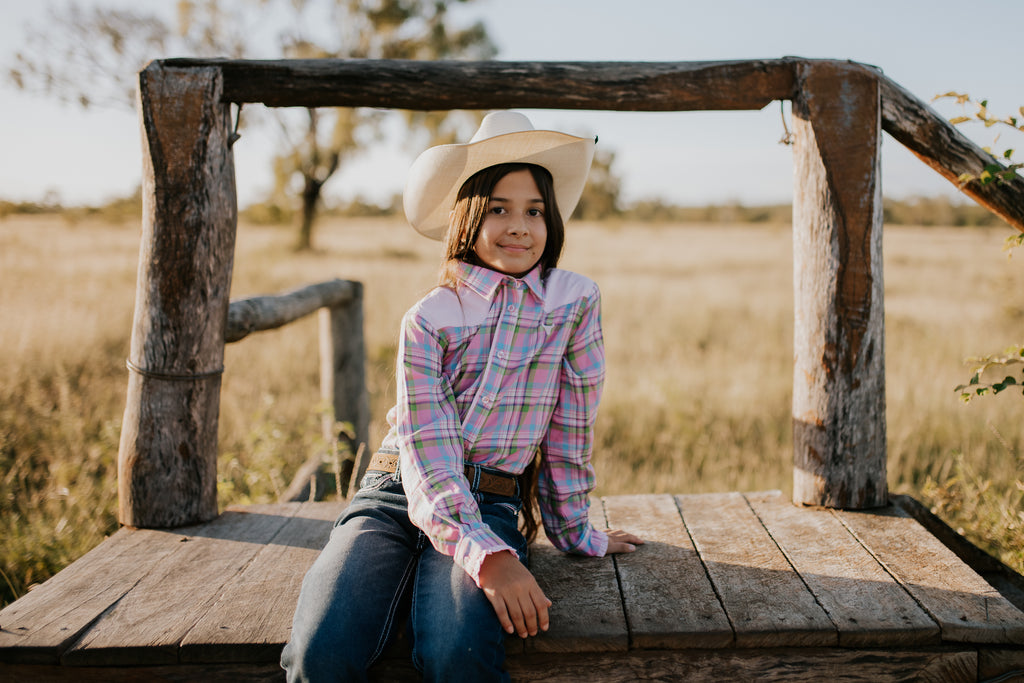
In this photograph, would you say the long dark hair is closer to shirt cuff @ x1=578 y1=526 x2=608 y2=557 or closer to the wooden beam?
shirt cuff @ x1=578 y1=526 x2=608 y2=557

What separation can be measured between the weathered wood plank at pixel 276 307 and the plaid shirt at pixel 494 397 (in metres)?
1.17

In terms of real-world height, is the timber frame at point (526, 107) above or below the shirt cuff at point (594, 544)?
above

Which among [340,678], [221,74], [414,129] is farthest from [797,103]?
[414,129]

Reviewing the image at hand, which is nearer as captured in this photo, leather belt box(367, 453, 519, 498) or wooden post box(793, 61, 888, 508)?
leather belt box(367, 453, 519, 498)

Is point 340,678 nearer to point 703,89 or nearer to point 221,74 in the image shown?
point 221,74

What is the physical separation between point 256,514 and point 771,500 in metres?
2.07

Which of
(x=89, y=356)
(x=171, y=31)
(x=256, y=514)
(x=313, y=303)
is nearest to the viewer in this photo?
(x=256, y=514)

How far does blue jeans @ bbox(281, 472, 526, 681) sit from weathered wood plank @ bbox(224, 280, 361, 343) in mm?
1320

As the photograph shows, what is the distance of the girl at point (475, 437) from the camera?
6.01ft

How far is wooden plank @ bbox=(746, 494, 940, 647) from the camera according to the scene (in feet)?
6.62

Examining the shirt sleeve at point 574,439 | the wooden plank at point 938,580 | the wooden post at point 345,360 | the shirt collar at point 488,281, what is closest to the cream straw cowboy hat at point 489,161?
the shirt collar at point 488,281

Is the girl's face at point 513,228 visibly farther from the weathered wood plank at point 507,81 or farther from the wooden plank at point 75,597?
the wooden plank at point 75,597

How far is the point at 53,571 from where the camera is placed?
10.3 ft

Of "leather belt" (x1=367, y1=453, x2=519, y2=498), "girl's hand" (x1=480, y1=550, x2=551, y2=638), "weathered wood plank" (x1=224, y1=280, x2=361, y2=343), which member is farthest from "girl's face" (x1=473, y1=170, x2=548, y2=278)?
"weathered wood plank" (x1=224, y1=280, x2=361, y2=343)
